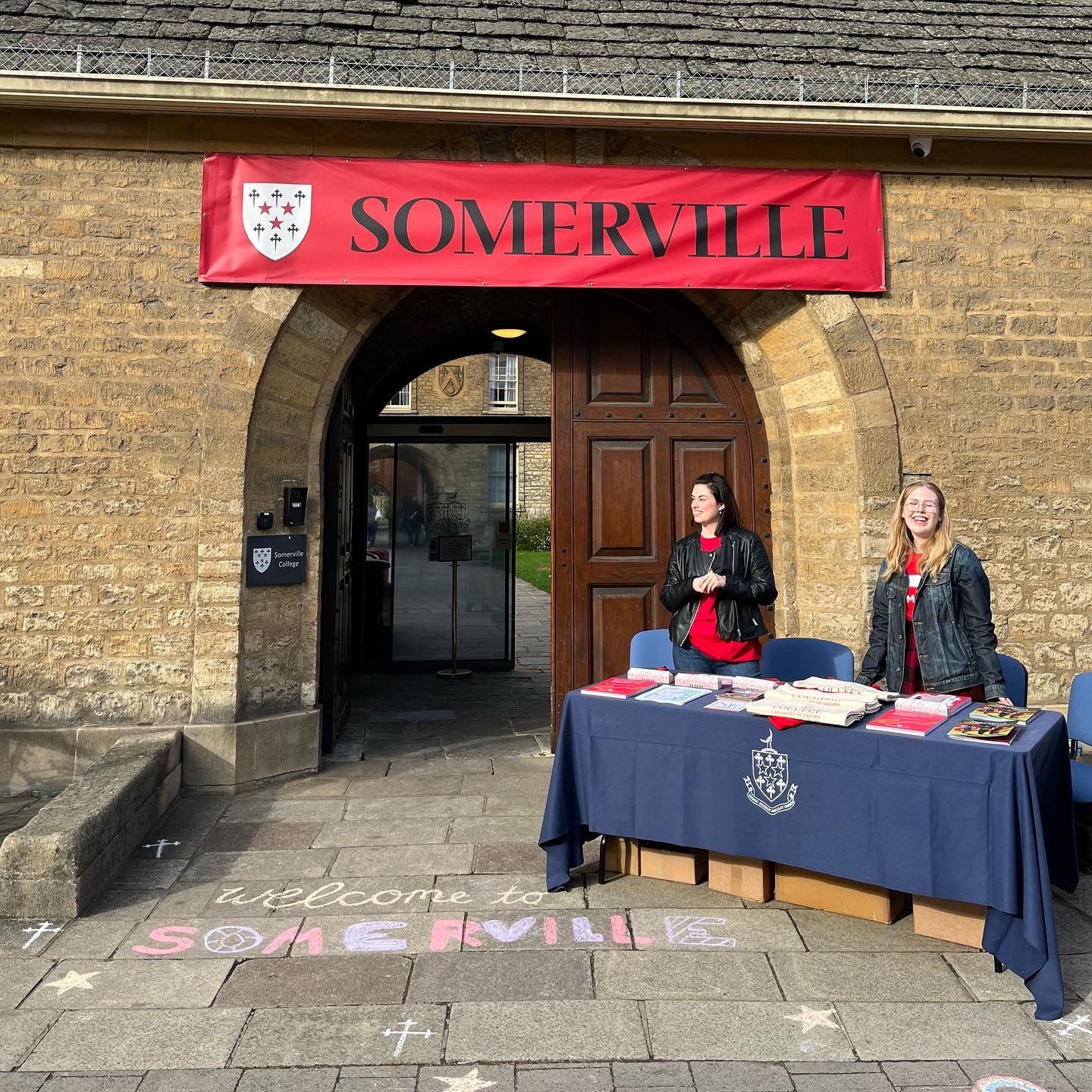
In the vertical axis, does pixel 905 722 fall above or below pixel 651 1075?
above

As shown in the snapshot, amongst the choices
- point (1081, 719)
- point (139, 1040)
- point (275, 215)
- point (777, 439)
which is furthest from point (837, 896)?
point (275, 215)

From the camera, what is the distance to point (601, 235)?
19.5ft

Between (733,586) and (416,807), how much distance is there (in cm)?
206

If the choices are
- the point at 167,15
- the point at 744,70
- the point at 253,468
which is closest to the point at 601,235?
the point at 744,70

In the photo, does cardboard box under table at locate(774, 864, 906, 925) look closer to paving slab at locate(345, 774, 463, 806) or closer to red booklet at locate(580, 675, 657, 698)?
red booklet at locate(580, 675, 657, 698)

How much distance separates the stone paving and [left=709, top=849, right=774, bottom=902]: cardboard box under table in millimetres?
49

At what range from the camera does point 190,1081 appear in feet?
8.57

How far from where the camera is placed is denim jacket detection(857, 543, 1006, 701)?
400 centimetres

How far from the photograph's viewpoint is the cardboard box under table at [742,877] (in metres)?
3.82

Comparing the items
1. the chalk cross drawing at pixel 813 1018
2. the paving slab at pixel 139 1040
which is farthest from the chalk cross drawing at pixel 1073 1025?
the paving slab at pixel 139 1040

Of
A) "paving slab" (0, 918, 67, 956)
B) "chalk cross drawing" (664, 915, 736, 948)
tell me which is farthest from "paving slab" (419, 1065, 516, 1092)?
"paving slab" (0, 918, 67, 956)

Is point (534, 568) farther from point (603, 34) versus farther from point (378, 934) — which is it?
point (378, 934)

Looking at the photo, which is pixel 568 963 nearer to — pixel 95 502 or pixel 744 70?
pixel 95 502

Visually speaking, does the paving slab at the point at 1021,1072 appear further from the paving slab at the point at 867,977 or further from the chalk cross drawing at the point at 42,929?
the chalk cross drawing at the point at 42,929
